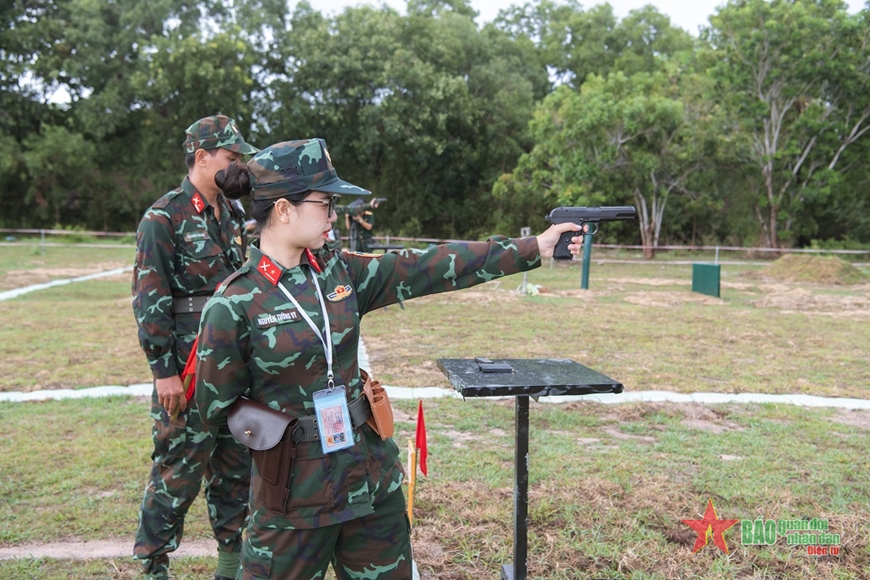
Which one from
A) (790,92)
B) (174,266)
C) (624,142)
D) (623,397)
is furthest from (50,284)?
(790,92)

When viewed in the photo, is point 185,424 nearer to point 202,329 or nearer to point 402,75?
point 202,329

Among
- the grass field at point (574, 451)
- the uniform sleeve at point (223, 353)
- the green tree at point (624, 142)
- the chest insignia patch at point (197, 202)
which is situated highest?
the green tree at point (624, 142)

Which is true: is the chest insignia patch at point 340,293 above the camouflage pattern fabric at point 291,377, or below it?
above

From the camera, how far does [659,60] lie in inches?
1112

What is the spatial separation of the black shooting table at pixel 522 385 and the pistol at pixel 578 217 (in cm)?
43

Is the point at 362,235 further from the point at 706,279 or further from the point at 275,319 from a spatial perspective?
the point at 275,319

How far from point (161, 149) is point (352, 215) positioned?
821 inches

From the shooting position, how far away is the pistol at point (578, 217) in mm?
2346

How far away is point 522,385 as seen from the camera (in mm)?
2289

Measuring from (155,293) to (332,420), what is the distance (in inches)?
47.5

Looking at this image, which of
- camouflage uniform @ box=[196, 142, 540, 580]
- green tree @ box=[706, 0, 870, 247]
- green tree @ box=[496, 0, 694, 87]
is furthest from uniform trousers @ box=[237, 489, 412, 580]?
green tree @ box=[496, 0, 694, 87]

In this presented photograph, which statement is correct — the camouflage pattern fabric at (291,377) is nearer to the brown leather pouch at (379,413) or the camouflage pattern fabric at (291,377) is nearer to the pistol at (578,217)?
the brown leather pouch at (379,413)

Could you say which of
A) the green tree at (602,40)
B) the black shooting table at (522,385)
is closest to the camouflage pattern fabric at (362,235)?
the black shooting table at (522,385)

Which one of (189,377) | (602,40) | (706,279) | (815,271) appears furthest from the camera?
(602,40)
